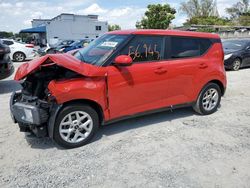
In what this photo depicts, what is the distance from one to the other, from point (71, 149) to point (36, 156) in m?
0.50

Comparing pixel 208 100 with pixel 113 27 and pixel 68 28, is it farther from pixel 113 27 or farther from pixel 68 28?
pixel 113 27

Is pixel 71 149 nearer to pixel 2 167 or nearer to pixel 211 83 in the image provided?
pixel 2 167

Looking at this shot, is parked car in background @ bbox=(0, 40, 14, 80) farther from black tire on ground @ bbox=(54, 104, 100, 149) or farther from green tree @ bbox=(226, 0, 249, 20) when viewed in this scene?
green tree @ bbox=(226, 0, 249, 20)

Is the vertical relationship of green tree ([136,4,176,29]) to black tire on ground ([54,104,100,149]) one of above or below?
above

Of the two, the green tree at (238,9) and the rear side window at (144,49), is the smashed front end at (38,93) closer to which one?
the rear side window at (144,49)

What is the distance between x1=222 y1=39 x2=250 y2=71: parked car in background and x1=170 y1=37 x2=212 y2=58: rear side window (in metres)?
6.14

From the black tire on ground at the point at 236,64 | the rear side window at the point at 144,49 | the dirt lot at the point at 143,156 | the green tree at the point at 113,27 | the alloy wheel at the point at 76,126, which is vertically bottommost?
the dirt lot at the point at 143,156

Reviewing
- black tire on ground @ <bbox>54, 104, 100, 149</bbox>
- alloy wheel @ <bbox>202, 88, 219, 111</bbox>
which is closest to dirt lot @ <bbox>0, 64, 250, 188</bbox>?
black tire on ground @ <bbox>54, 104, 100, 149</bbox>

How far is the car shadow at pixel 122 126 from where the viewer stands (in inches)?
157

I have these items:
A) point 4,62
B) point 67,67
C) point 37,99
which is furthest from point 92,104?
point 4,62

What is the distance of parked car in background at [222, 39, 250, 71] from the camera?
10562mm

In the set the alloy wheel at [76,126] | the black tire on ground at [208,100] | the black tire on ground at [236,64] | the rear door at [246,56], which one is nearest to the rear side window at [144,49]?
the alloy wheel at [76,126]

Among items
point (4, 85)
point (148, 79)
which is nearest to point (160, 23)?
point (4, 85)

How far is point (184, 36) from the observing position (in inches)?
184
